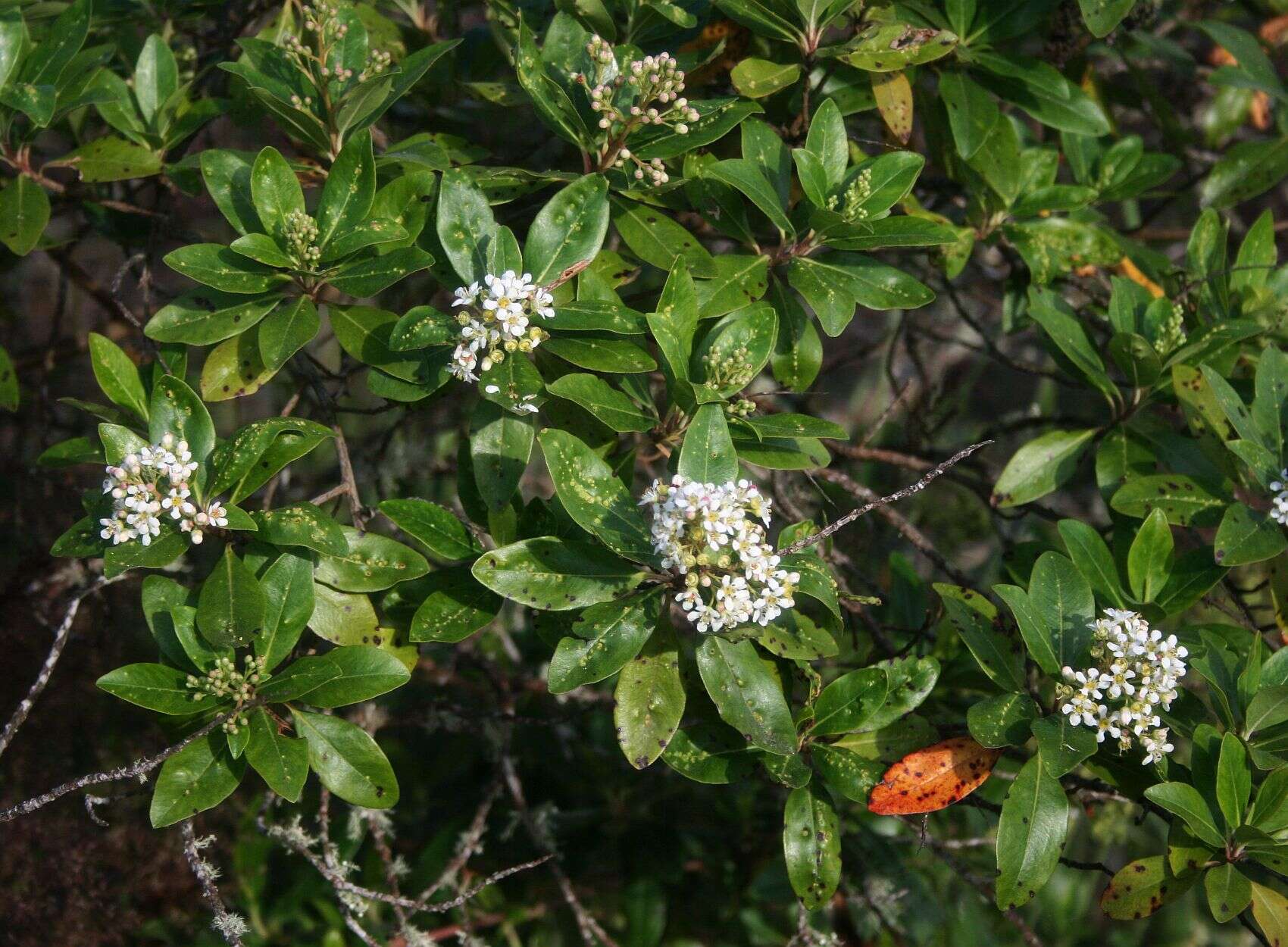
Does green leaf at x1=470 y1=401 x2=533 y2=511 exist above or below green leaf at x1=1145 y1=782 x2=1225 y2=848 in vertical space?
above

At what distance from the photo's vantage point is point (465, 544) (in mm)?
1681

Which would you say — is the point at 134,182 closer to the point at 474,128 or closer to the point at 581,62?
the point at 474,128

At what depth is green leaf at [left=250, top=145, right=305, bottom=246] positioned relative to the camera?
1.62m

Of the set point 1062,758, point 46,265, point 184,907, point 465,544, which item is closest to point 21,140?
point 465,544

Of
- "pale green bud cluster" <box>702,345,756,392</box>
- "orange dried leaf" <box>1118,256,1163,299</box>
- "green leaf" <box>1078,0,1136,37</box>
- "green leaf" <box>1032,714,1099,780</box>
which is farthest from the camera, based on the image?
"orange dried leaf" <box>1118,256,1163,299</box>

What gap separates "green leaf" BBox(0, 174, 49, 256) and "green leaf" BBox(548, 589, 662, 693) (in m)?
1.18

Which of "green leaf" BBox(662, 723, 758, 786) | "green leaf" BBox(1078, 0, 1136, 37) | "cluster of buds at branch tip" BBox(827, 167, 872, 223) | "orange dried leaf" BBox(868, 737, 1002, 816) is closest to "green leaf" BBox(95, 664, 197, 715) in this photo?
"green leaf" BBox(662, 723, 758, 786)

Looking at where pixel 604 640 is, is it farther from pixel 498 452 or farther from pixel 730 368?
pixel 730 368

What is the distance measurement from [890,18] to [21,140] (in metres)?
1.64

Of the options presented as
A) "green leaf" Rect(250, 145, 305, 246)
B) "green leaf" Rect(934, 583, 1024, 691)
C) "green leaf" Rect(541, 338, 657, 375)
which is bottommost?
"green leaf" Rect(934, 583, 1024, 691)

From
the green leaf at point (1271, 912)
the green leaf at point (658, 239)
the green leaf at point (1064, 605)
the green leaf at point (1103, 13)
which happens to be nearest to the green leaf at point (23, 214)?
the green leaf at point (658, 239)

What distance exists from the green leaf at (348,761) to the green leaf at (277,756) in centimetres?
4

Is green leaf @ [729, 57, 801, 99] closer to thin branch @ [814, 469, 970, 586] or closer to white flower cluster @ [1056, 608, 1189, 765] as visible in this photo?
thin branch @ [814, 469, 970, 586]

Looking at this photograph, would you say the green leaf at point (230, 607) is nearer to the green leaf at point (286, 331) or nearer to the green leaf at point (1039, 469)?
the green leaf at point (286, 331)
